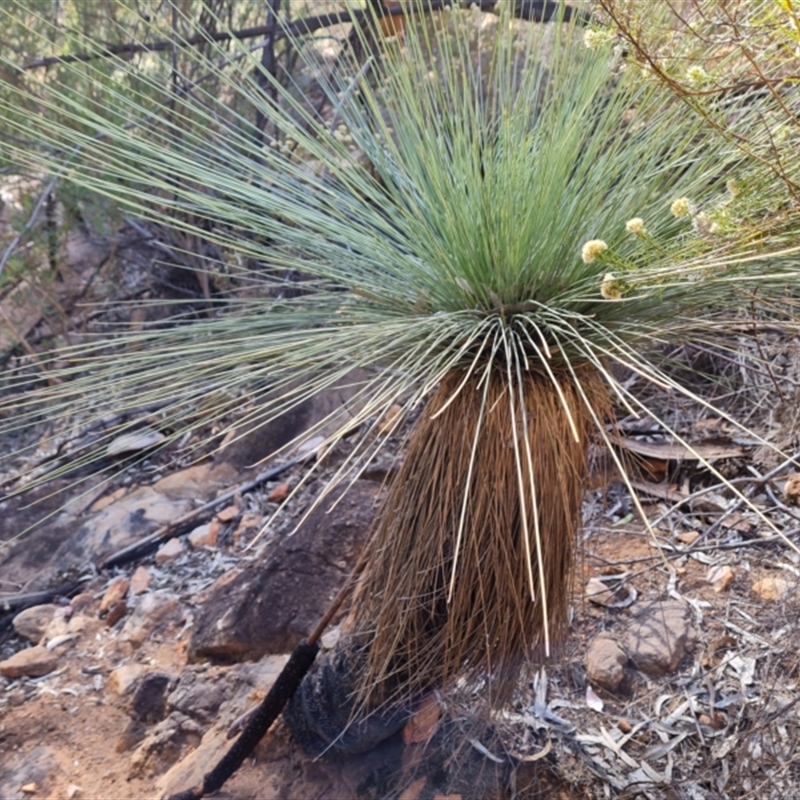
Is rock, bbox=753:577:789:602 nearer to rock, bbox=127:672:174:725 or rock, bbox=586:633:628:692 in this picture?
rock, bbox=586:633:628:692

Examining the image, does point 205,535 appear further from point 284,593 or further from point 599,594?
point 599,594

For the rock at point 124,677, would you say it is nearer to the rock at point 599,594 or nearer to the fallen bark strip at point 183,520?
the fallen bark strip at point 183,520

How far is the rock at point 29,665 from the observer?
7.39ft

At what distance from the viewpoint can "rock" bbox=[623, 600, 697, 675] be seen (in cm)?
174

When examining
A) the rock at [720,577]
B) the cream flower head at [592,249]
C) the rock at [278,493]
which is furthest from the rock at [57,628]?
the cream flower head at [592,249]

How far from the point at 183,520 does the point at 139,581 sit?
0.26 metres

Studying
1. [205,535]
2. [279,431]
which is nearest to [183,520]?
[205,535]

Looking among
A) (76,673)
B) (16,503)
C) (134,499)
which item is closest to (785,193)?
(76,673)

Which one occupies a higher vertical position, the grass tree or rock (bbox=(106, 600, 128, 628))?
the grass tree

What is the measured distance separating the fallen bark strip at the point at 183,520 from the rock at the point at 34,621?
204 mm

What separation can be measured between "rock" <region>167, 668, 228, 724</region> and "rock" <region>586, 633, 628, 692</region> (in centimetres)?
83

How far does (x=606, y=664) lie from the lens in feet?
5.71

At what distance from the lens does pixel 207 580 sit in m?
2.48

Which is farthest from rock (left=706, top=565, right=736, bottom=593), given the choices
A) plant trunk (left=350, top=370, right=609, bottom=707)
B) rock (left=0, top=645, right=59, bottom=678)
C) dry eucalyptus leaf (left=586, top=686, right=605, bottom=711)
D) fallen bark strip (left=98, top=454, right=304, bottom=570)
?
rock (left=0, top=645, right=59, bottom=678)
